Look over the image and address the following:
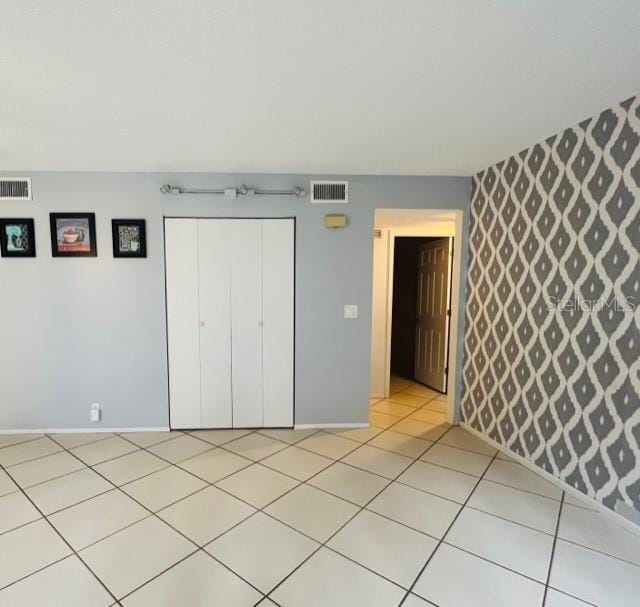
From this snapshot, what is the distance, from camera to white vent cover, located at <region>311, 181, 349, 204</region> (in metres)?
3.25

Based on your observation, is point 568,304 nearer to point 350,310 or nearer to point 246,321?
point 350,310

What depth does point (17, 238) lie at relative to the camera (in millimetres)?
3125

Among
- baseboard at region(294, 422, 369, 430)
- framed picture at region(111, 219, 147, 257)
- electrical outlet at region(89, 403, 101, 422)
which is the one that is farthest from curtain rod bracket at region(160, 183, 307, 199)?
baseboard at region(294, 422, 369, 430)

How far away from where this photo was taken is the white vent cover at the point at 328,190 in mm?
3254

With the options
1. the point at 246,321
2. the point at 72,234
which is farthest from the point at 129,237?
the point at 246,321

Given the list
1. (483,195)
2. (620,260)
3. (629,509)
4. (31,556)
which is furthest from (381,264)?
(31,556)

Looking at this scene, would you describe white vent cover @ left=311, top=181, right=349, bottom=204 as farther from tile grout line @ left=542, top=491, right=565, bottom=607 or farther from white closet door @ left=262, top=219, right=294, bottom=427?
tile grout line @ left=542, top=491, right=565, bottom=607

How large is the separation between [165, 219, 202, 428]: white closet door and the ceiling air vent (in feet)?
4.10

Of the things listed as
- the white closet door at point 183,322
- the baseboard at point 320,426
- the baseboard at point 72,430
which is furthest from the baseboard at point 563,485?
the baseboard at point 72,430

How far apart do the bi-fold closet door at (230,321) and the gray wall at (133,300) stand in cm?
11

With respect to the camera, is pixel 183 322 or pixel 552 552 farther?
pixel 183 322

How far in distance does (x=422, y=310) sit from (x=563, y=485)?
283 centimetres

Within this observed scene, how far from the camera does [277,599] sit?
1565 mm

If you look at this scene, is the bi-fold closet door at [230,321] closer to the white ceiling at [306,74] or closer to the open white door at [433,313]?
the white ceiling at [306,74]
